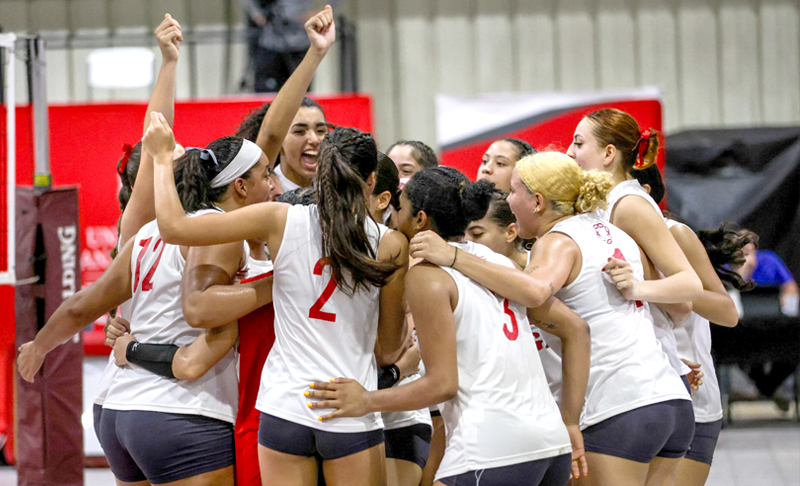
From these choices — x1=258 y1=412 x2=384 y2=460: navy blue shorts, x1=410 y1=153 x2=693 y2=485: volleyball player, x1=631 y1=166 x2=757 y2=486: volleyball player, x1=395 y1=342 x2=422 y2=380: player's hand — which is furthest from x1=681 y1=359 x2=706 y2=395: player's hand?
x1=258 y1=412 x2=384 y2=460: navy blue shorts

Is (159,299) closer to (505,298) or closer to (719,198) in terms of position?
(505,298)

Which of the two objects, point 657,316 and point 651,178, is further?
point 651,178

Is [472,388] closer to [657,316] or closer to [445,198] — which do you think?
[445,198]

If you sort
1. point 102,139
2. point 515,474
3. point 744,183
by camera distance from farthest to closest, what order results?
point 744,183
point 102,139
point 515,474

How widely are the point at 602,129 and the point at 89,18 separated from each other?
373 inches

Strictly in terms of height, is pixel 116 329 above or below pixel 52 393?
above

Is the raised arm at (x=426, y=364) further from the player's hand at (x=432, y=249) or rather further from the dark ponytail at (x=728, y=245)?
the dark ponytail at (x=728, y=245)

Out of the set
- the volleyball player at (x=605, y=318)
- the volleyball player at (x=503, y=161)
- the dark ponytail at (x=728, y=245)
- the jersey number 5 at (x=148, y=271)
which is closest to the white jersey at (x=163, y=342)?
the jersey number 5 at (x=148, y=271)

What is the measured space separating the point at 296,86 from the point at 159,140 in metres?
0.89

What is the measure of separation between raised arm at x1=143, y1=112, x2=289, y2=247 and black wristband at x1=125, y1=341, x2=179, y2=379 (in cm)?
44

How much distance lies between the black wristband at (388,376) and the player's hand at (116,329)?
934 millimetres

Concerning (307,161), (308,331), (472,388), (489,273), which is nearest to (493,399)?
(472,388)

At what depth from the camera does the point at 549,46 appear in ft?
36.6

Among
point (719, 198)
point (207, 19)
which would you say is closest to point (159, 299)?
point (719, 198)
